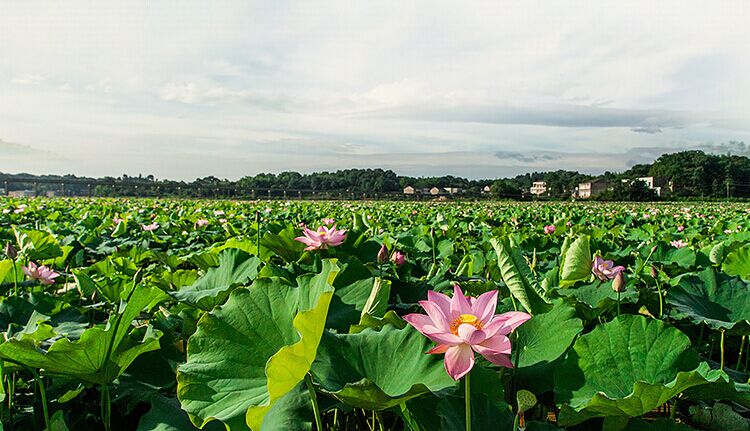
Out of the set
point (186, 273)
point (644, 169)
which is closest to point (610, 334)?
point (186, 273)

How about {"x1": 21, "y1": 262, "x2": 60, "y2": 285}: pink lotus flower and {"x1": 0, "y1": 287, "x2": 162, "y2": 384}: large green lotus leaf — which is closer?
{"x1": 0, "y1": 287, "x2": 162, "y2": 384}: large green lotus leaf

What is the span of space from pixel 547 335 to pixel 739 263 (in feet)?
3.87

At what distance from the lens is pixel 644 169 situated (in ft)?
236

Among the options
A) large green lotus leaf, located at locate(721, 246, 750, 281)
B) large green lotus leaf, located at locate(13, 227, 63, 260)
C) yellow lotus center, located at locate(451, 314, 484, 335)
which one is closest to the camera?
yellow lotus center, located at locate(451, 314, 484, 335)

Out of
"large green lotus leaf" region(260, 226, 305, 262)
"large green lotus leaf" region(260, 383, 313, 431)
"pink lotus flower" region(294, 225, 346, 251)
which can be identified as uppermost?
"pink lotus flower" region(294, 225, 346, 251)

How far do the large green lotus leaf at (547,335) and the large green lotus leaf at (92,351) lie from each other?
0.58 metres

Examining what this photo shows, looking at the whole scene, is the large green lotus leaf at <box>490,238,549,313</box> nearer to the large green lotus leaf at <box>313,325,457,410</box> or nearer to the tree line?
the large green lotus leaf at <box>313,325,457,410</box>

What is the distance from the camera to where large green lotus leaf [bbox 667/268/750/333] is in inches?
48.9

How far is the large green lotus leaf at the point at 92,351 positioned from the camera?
0.76 metres

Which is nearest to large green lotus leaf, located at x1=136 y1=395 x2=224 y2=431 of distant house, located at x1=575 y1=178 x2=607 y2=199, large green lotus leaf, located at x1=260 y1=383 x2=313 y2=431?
large green lotus leaf, located at x1=260 y1=383 x2=313 y2=431

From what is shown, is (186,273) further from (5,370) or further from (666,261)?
(666,261)

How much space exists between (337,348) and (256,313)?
145 millimetres

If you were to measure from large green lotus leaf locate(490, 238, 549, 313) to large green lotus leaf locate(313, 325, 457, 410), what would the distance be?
0.21 meters

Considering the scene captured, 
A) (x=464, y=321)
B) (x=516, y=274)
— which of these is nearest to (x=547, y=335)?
(x=516, y=274)
